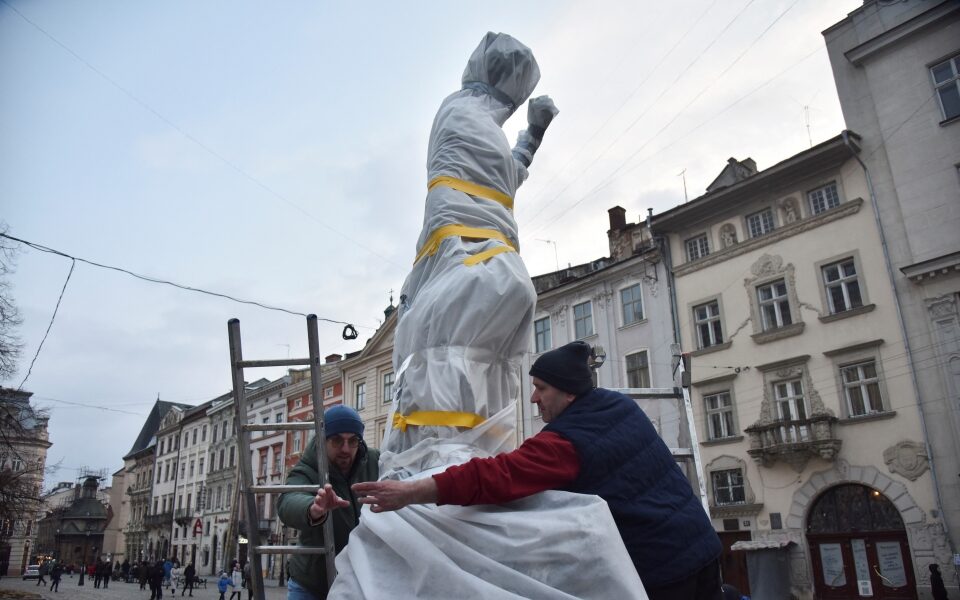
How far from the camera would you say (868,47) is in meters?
21.5

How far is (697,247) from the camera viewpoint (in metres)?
24.7

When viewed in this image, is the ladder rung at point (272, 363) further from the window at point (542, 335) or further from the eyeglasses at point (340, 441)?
the window at point (542, 335)

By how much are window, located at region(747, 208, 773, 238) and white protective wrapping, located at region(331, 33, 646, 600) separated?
2045cm

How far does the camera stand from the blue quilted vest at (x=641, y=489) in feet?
7.25

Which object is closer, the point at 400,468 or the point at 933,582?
the point at 400,468

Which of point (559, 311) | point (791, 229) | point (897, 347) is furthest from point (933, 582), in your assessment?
point (559, 311)

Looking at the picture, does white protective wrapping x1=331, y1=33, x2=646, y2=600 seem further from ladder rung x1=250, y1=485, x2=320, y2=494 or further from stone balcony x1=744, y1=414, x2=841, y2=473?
stone balcony x1=744, y1=414, x2=841, y2=473

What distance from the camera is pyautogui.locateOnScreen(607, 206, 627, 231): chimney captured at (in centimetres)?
2930

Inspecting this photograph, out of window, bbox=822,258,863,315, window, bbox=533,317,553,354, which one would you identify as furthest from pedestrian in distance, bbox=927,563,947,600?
window, bbox=533,317,553,354

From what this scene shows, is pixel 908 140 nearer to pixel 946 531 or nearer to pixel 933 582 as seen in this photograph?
pixel 946 531

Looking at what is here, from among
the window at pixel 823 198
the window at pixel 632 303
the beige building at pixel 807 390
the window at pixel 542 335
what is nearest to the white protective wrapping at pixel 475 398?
the beige building at pixel 807 390

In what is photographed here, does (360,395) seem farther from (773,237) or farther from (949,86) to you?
(949,86)

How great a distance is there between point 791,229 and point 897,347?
15.7ft

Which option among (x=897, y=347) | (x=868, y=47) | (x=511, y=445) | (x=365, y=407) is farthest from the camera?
(x=365, y=407)
